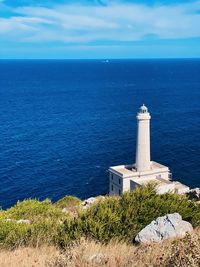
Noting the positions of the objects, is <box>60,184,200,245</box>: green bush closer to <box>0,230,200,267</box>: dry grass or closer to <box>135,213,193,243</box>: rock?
<box>135,213,193,243</box>: rock

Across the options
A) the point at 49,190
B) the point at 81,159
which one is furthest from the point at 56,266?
the point at 81,159

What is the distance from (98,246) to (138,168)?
31895 millimetres

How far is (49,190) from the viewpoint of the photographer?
60.1m

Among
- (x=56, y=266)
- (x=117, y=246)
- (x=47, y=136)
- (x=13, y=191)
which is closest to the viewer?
(x=56, y=266)

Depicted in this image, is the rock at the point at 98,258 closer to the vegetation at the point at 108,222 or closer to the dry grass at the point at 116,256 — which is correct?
the dry grass at the point at 116,256

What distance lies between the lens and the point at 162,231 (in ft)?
44.2

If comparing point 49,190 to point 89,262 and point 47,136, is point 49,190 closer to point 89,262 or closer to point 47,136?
point 47,136

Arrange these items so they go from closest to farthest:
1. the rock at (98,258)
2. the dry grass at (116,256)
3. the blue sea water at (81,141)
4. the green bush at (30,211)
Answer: the dry grass at (116,256) < the rock at (98,258) < the green bush at (30,211) < the blue sea water at (81,141)

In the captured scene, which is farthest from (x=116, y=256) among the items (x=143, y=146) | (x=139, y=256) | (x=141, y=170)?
(x=143, y=146)

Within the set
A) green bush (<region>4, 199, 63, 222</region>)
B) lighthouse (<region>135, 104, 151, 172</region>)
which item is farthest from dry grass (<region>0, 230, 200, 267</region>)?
lighthouse (<region>135, 104, 151, 172</region>)

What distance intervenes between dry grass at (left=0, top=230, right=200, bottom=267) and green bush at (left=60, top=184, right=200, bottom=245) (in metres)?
1.72

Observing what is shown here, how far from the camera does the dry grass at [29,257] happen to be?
11.1 metres

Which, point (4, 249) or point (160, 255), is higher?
point (160, 255)

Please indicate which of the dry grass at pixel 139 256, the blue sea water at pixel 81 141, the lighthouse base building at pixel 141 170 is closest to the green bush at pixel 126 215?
the dry grass at pixel 139 256
